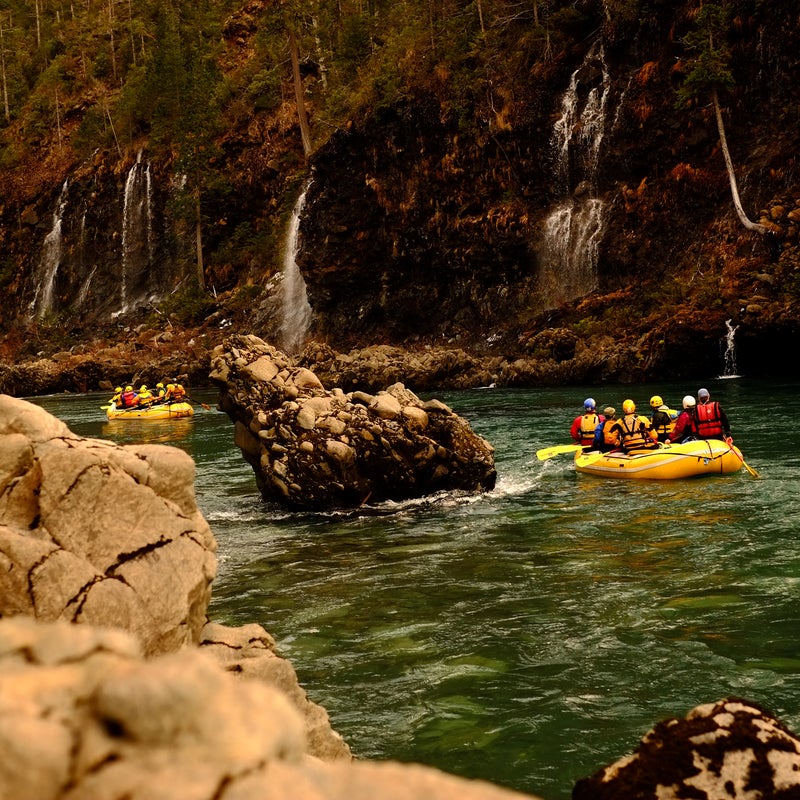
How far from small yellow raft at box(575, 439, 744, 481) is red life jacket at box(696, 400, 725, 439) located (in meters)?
0.31

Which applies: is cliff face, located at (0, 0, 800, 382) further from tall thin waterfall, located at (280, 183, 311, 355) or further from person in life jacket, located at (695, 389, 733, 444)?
person in life jacket, located at (695, 389, 733, 444)

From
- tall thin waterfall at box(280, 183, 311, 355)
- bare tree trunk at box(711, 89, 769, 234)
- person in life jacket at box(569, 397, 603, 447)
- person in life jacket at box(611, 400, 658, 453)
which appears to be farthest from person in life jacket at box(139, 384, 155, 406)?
bare tree trunk at box(711, 89, 769, 234)

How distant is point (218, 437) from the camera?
89.4 ft

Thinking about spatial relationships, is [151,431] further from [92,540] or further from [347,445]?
[92,540]

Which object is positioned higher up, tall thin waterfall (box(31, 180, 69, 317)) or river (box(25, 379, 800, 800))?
tall thin waterfall (box(31, 180, 69, 317))

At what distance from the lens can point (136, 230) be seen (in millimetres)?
65125

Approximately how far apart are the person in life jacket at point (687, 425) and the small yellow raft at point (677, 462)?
55 cm

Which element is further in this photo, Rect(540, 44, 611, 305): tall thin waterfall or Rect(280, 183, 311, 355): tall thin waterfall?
Rect(280, 183, 311, 355): tall thin waterfall

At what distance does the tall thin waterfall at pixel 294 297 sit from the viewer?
168 feet

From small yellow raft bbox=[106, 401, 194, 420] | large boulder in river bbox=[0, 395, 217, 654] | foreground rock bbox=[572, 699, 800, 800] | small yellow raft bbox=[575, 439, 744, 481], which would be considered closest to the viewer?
foreground rock bbox=[572, 699, 800, 800]

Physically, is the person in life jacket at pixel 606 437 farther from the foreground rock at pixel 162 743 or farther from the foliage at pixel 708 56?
the foliage at pixel 708 56

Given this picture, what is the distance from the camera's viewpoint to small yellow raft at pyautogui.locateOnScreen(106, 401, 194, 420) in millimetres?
33219

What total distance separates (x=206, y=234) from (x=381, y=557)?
53.4 m

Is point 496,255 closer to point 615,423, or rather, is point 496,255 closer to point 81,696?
point 615,423
